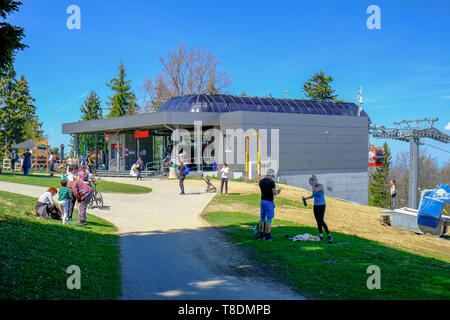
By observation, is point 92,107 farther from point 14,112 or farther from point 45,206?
point 45,206

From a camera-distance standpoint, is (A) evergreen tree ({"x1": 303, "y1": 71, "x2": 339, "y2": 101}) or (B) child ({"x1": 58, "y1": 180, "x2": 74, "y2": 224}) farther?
(A) evergreen tree ({"x1": 303, "y1": 71, "x2": 339, "y2": 101})

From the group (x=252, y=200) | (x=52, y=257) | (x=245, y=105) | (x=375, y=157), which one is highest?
(x=245, y=105)

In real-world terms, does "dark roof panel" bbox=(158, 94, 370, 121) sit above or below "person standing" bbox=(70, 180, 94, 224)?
above

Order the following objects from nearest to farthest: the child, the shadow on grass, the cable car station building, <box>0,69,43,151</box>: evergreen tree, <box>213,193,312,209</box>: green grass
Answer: the shadow on grass
the child
<box>213,193,312,209</box>: green grass
the cable car station building
<box>0,69,43,151</box>: evergreen tree

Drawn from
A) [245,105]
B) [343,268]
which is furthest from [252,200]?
[245,105]

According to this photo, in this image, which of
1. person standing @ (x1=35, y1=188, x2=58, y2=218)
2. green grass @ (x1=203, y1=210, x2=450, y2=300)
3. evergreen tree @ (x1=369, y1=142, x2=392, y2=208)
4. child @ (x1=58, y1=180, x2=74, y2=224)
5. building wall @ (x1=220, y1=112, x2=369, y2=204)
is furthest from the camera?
evergreen tree @ (x1=369, y1=142, x2=392, y2=208)

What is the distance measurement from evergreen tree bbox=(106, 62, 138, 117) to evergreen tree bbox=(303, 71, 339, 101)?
33392mm

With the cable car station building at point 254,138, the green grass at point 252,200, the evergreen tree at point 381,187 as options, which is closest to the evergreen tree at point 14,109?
the cable car station building at point 254,138

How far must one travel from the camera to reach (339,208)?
933 inches

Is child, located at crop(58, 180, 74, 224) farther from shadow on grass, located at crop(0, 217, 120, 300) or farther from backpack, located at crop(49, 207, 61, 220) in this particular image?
backpack, located at crop(49, 207, 61, 220)

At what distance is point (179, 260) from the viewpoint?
9.48 meters

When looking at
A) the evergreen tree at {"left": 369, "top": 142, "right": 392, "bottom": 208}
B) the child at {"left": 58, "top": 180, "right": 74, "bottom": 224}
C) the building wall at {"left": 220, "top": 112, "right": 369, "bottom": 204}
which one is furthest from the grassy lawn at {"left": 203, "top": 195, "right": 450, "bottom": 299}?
the evergreen tree at {"left": 369, "top": 142, "right": 392, "bottom": 208}

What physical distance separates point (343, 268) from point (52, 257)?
652cm

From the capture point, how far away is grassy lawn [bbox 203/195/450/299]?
7.41 m
